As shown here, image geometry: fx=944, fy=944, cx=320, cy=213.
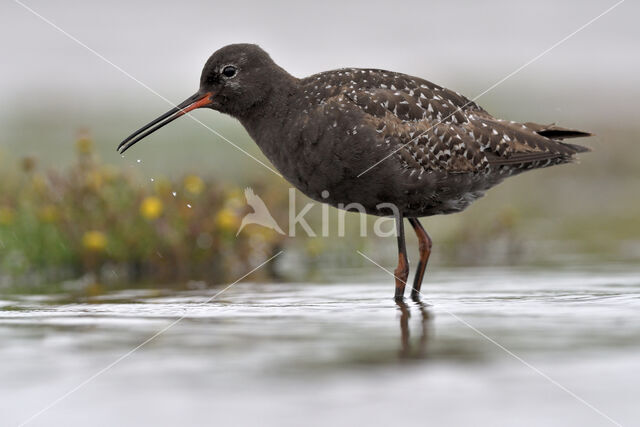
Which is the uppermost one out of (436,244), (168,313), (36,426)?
(436,244)

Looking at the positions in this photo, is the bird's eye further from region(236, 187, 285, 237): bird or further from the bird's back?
region(236, 187, 285, 237): bird

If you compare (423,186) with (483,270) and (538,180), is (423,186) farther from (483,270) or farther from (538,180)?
(538,180)

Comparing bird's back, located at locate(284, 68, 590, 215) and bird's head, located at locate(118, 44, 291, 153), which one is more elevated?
bird's head, located at locate(118, 44, 291, 153)

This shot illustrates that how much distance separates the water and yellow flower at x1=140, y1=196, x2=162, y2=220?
2438mm

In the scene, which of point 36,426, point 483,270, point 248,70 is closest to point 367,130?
point 248,70

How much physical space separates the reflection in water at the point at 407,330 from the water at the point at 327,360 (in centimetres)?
2

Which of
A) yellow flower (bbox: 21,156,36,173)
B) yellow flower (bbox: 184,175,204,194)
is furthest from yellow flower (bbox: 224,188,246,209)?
yellow flower (bbox: 21,156,36,173)

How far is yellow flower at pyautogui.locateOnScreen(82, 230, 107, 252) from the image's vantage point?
36.6 feet

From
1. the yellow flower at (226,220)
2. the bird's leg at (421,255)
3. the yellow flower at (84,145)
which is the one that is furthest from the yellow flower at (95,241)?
the bird's leg at (421,255)

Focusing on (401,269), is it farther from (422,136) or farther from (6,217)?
(6,217)

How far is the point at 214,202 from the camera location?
12.3 m

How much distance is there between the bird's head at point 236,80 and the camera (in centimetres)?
945

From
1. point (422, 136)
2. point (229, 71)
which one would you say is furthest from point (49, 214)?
point (422, 136)

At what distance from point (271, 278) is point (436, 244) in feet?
13.0
